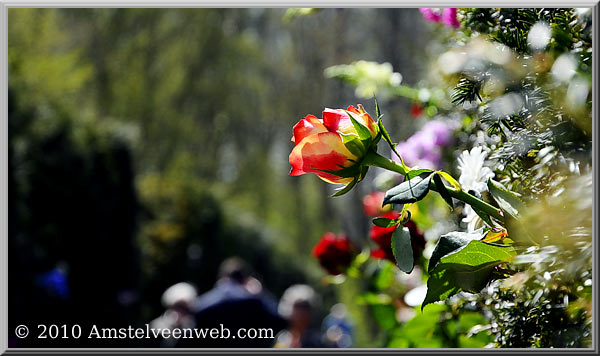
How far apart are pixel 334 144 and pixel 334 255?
1.75 ft

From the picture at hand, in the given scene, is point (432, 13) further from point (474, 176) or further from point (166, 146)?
point (166, 146)

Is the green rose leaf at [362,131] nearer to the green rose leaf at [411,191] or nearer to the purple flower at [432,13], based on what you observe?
the green rose leaf at [411,191]

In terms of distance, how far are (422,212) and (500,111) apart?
15.4 inches

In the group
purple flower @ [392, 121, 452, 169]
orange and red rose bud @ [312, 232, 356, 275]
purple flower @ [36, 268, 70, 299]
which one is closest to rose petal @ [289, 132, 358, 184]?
purple flower @ [392, 121, 452, 169]

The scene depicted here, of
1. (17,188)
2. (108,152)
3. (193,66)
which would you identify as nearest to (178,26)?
(193,66)

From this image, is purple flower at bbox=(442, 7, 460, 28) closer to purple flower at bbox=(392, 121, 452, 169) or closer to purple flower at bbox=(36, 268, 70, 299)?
purple flower at bbox=(392, 121, 452, 169)

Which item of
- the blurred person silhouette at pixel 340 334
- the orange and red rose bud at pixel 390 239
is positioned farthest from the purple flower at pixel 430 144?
the blurred person silhouette at pixel 340 334

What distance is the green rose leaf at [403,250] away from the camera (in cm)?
47

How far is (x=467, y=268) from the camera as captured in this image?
0.47 m

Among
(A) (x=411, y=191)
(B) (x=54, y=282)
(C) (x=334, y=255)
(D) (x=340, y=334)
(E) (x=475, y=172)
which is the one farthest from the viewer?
(D) (x=340, y=334)

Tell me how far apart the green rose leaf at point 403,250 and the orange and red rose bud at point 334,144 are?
5 centimetres

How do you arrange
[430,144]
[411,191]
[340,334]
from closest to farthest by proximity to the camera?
1. [411,191]
2. [430,144]
3. [340,334]

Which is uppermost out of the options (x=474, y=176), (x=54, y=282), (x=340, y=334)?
(x=474, y=176)

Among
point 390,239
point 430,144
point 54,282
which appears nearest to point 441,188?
point 390,239
